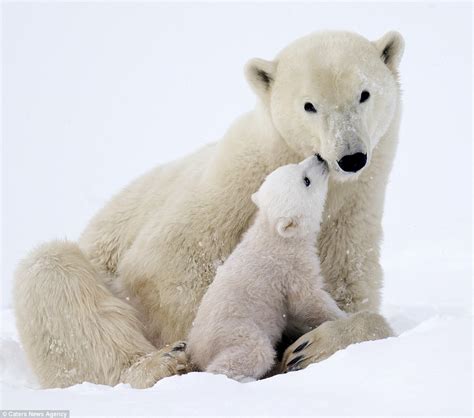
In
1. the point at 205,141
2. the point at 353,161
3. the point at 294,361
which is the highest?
the point at 353,161

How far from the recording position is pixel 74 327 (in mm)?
4141

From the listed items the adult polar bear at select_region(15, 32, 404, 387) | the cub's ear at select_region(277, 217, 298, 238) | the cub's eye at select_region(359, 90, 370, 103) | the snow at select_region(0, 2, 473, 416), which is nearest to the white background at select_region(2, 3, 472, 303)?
the snow at select_region(0, 2, 473, 416)

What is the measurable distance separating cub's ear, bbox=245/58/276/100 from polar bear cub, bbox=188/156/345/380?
490mm

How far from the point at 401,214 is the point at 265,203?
9.05 meters

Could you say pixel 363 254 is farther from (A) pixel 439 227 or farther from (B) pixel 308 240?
(A) pixel 439 227

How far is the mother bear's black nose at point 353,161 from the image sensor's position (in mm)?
3859

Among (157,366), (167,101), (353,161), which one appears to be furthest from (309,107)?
(167,101)

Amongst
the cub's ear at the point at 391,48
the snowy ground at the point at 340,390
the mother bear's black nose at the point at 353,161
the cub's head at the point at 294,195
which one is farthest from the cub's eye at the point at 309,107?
the snowy ground at the point at 340,390

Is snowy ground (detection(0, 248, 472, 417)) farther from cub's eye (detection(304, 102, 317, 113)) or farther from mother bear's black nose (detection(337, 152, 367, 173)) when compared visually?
cub's eye (detection(304, 102, 317, 113))

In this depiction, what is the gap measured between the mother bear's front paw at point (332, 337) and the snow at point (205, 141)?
12.2 inches

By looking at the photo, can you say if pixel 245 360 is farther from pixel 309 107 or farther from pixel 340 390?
pixel 309 107

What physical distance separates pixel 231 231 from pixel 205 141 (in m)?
19.1

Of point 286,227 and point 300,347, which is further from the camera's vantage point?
point 286,227

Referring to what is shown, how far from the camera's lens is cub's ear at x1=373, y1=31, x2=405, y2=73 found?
171 inches
